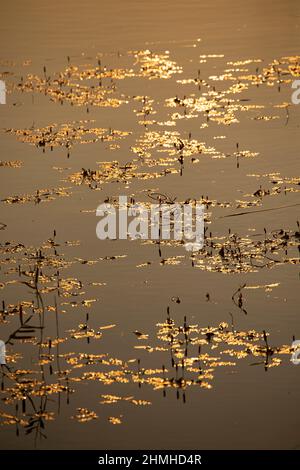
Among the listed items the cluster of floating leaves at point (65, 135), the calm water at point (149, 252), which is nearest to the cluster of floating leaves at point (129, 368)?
the calm water at point (149, 252)

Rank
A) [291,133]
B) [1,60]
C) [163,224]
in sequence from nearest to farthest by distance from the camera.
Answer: [163,224]
[291,133]
[1,60]

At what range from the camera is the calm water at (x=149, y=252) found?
6.72m

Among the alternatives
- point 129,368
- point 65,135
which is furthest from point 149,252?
point 65,135

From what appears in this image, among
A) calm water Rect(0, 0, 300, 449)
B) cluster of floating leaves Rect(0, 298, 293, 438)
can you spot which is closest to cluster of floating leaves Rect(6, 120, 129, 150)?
calm water Rect(0, 0, 300, 449)

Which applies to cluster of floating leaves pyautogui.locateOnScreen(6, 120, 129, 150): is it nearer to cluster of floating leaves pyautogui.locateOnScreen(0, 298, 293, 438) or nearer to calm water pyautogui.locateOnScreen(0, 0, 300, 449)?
calm water pyautogui.locateOnScreen(0, 0, 300, 449)

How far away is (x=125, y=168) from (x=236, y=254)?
227 centimetres

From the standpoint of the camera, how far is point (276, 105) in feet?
41.4

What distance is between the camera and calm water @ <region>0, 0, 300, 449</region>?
6.72 meters

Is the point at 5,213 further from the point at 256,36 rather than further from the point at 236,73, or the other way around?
the point at 256,36

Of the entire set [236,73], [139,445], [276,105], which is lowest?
[139,445]

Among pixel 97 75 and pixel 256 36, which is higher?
pixel 256 36

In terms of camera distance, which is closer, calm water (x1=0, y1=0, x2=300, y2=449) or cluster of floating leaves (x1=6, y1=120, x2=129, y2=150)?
Answer: calm water (x1=0, y1=0, x2=300, y2=449)

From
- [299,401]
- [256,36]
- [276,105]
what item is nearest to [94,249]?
[299,401]

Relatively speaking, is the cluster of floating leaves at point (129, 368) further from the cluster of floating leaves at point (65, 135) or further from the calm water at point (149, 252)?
the cluster of floating leaves at point (65, 135)
